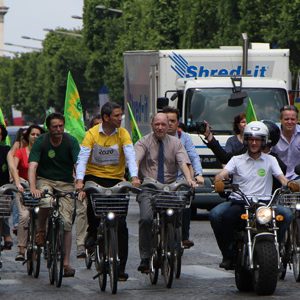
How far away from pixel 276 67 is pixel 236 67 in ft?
2.35

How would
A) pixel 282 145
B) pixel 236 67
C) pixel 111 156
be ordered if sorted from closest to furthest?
pixel 111 156, pixel 282 145, pixel 236 67

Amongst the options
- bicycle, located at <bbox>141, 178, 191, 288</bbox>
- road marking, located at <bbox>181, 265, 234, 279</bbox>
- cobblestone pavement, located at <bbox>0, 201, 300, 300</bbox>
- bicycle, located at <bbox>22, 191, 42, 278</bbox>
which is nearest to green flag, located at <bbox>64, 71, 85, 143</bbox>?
cobblestone pavement, located at <bbox>0, 201, 300, 300</bbox>

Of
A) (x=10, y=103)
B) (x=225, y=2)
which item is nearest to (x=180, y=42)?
(x=225, y=2)

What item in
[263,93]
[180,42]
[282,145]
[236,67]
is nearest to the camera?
[282,145]

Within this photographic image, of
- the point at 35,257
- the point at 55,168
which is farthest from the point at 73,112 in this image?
the point at 55,168

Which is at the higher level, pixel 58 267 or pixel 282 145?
pixel 282 145

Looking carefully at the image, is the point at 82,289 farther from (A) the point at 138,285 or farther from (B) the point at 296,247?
(B) the point at 296,247

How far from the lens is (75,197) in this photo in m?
14.5

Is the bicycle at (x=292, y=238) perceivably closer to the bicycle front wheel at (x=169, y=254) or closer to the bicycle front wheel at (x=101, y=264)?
the bicycle front wheel at (x=169, y=254)

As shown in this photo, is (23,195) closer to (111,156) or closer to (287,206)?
(111,156)

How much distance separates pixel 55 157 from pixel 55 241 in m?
0.88

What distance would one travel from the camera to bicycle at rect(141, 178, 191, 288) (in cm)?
1411

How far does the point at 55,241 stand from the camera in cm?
1473

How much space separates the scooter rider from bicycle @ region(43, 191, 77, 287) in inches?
57.7
